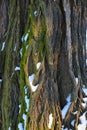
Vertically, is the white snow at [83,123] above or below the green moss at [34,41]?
below

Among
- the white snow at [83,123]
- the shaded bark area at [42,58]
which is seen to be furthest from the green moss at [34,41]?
the white snow at [83,123]

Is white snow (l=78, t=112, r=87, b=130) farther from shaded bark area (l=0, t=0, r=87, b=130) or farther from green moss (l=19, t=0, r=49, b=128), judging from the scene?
green moss (l=19, t=0, r=49, b=128)

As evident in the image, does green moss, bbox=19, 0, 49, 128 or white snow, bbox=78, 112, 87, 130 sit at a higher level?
green moss, bbox=19, 0, 49, 128

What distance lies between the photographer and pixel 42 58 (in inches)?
131

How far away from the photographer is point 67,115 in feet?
11.0

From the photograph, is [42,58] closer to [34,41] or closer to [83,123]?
[34,41]

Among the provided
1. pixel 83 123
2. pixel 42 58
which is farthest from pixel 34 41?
pixel 83 123

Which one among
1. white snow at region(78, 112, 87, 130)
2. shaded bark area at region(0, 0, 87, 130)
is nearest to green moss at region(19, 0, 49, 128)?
shaded bark area at region(0, 0, 87, 130)

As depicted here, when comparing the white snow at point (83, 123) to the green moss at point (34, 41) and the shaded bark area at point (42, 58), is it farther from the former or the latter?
the green moss at point (34, 41)

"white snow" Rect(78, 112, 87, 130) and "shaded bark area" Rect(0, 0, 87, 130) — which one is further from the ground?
"shaded bark area" Rect(0, 0, 87, 130)

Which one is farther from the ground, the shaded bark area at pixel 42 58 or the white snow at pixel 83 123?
the shaded bark area at pixel 42 58

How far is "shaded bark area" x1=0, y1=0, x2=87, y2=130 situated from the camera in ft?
10.8

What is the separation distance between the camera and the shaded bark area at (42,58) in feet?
10.8

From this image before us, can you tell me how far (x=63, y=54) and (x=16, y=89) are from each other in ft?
1.91
